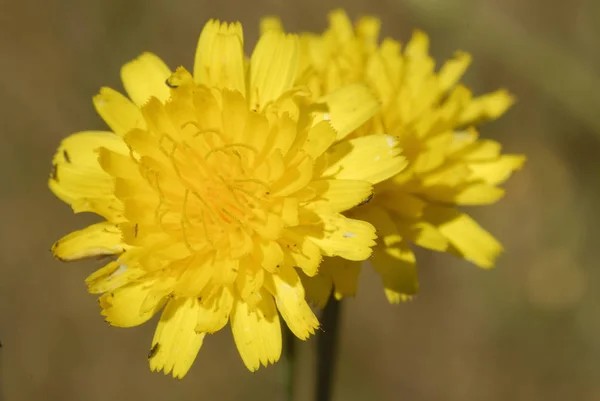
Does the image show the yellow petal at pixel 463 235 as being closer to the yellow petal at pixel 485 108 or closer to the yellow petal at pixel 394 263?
the yellow petal at pixel 394 263

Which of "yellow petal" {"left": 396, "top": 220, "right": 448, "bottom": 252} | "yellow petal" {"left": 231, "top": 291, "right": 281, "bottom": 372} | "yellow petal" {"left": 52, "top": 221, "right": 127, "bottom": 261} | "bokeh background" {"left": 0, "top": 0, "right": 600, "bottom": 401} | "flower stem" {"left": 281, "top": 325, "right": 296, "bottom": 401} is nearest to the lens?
"yellow petal" {"left": 231, "top": 291, "right": 281, "bottom": 372}

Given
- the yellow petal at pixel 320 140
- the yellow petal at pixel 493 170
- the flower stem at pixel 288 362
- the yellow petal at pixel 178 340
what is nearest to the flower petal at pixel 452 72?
the yellow petal at pixel 493 170

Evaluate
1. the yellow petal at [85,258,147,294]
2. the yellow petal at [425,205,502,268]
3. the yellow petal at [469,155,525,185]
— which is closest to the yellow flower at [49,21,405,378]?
the yellow petal at [85,258,147,294]

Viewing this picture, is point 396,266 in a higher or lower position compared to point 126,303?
higher

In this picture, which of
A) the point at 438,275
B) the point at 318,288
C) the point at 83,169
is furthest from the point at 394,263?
the point at 438,275

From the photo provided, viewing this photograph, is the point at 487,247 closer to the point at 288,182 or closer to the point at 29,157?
the point at 288,182

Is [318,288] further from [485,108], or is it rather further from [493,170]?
[485,108]

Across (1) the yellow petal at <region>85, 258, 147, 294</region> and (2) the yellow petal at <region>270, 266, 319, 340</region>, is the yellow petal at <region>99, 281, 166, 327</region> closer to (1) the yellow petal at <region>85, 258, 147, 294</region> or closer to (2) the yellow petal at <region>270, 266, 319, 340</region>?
(1) the yellow petal at <region>85, 258, 147, 294</region>
